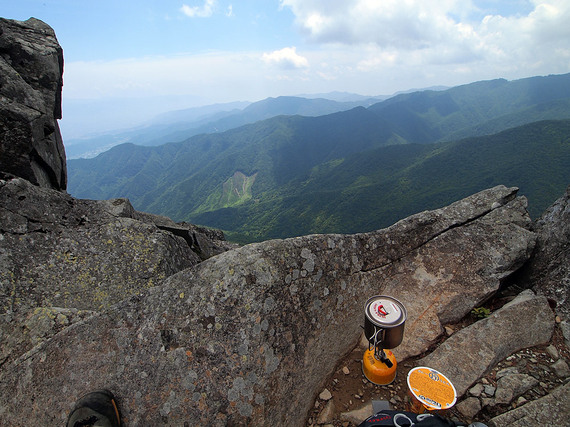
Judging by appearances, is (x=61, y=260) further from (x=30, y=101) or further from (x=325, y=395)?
(x=325, y=395)

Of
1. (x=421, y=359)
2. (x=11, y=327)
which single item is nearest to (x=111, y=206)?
(x=11, y=327)

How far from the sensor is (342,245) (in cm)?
715

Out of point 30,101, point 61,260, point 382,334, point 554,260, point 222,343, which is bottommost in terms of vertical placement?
point 382,334

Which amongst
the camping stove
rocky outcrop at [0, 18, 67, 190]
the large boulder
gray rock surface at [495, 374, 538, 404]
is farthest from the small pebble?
rocky outcrop at [0, 18, 67, 190]

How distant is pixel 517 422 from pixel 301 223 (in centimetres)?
18561

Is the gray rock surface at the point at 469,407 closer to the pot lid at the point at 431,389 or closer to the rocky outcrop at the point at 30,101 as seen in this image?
the pot lid at the point at 431,389

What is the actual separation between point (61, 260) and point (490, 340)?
11.0 meters

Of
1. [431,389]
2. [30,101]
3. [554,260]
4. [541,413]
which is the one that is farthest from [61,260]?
[554,260]

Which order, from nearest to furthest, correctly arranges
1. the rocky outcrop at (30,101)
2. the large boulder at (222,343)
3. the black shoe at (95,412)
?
the black shoe at (95,412) < the large boulder at (222,343) < the rocky outcrop at (30,101)

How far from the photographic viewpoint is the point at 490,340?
6.34m

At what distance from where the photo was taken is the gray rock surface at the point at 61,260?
6.60m

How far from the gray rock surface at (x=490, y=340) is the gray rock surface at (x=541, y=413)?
0.73 meters

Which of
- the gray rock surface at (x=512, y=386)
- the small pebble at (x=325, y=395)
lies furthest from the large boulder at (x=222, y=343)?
the gray rock surface at (x=512, y=386)

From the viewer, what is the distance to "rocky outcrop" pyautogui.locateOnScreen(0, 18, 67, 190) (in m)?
10.0
